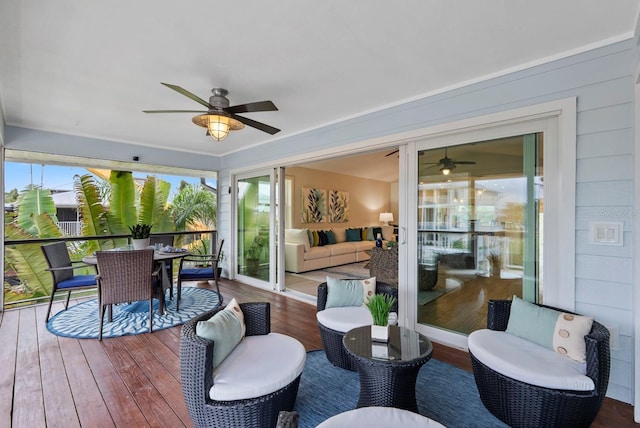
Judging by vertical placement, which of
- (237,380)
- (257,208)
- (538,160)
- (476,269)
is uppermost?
(538,160)

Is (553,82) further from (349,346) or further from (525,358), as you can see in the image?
(349,346)

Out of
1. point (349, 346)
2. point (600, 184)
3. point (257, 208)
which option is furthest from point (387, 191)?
point (349, 346)

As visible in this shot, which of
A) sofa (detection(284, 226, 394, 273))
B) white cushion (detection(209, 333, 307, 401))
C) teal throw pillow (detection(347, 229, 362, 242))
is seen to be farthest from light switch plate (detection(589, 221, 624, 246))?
teal throw pillow (detection(347, 229, 362, 242))

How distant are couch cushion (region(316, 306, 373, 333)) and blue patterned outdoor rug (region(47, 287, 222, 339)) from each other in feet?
Answer: 6.68

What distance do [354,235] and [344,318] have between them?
234 inches

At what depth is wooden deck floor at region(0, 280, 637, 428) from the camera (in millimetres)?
1926

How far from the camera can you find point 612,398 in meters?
2.15

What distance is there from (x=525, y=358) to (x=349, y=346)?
42.3 inches

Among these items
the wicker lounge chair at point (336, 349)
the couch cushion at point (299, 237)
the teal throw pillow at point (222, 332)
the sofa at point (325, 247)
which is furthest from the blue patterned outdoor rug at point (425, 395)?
the couch cushion at point (299, 237)

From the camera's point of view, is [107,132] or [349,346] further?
[107,132]

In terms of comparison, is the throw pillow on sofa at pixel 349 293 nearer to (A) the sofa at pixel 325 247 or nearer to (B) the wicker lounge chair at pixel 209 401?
(B) the wicker lounge chair at pixel 209 401

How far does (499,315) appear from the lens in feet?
7.43

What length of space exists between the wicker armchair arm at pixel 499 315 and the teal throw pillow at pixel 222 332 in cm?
188

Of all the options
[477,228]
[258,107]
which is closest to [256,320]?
Answer: [258,107]
